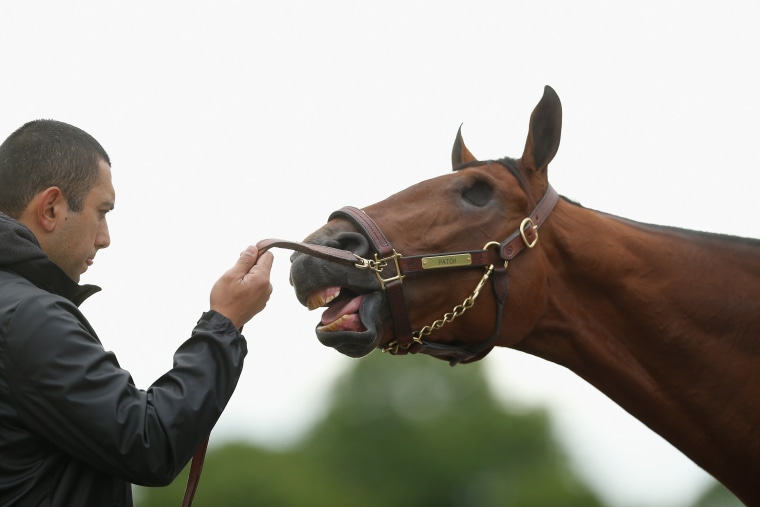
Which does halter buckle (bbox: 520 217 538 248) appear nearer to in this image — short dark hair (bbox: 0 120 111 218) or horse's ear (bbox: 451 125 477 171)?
horse's ear (bbox: 451 125 477 171)

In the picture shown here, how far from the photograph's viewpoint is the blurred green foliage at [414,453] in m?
39.2

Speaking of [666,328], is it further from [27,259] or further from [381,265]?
[27,259]

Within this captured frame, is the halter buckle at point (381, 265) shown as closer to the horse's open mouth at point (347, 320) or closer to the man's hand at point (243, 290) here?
the horse's open mouth at point (347, 320)

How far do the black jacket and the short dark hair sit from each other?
257 millimetres

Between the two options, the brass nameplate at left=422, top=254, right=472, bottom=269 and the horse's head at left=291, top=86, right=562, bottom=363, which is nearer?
the horse's head at left=291, top=86, right=562, bottom=363

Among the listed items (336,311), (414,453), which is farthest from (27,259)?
(414,453)

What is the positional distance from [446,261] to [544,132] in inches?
37.3

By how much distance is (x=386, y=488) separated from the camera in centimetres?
4112

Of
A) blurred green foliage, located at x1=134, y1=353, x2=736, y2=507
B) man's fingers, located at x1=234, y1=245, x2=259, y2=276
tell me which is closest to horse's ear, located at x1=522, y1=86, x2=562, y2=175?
man's fingers, located at x1=234, y1=245, x2=259, y2=276

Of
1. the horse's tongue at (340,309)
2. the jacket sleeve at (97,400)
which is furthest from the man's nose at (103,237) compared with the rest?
the horse's tongue at (340,309)

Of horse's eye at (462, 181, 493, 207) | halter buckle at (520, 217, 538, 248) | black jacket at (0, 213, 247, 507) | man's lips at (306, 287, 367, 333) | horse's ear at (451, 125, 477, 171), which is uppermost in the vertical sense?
horse's ear at (451, 125, 477, 171)

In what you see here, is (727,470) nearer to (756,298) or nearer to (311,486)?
(756,298)

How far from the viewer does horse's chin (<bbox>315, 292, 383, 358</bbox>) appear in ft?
14.2

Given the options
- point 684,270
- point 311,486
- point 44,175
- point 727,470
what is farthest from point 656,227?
point 311,486
